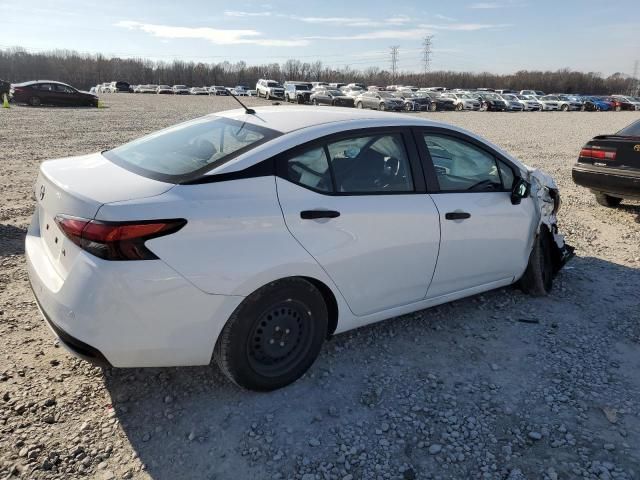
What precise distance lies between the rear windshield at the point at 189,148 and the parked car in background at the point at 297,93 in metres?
38.6

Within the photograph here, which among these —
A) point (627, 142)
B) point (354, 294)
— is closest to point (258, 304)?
point (354, 294)

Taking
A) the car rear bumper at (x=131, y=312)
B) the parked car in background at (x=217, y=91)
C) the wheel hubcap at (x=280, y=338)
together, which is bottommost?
the wheel hubcap at (x=280, y=338)

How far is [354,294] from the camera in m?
3.29

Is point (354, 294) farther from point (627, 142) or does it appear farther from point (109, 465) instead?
point (627, 142)

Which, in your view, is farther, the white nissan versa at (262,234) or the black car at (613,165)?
the black car at (613,165)

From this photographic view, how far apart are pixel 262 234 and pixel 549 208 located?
313cm

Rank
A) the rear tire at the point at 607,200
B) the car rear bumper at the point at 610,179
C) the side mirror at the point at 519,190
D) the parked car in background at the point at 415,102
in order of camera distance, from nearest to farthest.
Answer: the side mirror at the point at 519,190, the car rear bumper at the point at 610,179, the rear tire at the point at 607,200, the parked car in background at the point at 415,102

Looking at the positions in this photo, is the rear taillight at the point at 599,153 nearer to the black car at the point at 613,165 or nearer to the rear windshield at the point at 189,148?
the black car at the point at 613,165

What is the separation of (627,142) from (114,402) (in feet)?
23.9

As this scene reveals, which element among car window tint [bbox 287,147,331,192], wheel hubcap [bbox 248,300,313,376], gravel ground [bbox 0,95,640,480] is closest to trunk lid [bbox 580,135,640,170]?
gravel ground [bbox 0,95,640,480]

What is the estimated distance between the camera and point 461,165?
393cm

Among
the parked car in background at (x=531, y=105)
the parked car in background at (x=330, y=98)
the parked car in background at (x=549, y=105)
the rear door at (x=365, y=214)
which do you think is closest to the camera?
the rear door at (x=365, y=214)

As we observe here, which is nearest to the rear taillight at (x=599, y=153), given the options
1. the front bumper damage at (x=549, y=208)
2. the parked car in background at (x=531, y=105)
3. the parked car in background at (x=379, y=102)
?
the front bumper damage at (x=549, y=208)

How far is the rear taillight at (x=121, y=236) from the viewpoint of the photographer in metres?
2.45
